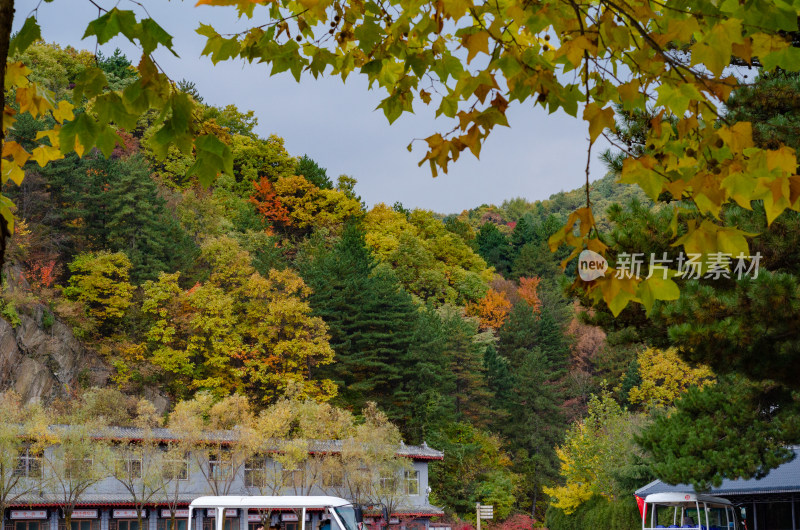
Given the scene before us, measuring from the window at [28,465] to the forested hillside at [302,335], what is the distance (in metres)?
5.60

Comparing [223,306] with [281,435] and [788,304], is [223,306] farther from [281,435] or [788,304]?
[788,304]

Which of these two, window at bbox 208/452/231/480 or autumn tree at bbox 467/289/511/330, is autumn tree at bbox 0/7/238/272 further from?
autumn tree at bbox 467/289/511/330

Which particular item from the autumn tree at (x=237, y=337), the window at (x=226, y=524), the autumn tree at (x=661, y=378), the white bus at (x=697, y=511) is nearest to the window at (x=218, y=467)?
the window at (x=226, y=524)

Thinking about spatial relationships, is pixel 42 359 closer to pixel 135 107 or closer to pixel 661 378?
pixel 661 378

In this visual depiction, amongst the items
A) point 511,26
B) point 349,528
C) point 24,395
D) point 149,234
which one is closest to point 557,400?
point 149,234

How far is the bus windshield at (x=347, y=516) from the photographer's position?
59.2ft

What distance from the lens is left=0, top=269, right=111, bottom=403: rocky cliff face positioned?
3481cm

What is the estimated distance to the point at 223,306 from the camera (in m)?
38.5

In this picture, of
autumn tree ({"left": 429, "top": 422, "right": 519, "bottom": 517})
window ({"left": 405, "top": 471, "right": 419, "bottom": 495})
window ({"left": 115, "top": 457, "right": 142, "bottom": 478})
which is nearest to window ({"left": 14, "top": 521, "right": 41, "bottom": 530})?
window ({"left": 115, "top": 457, "right": 142, "bottom": 478})

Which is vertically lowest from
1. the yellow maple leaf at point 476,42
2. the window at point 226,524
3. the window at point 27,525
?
the window at point 226,524

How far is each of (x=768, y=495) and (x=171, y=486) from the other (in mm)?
20762

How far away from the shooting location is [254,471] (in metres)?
33.2

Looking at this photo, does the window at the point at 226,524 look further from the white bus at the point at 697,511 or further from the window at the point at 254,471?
the white bus at the point at 697,511

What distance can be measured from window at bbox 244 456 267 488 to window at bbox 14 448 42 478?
7.53m
